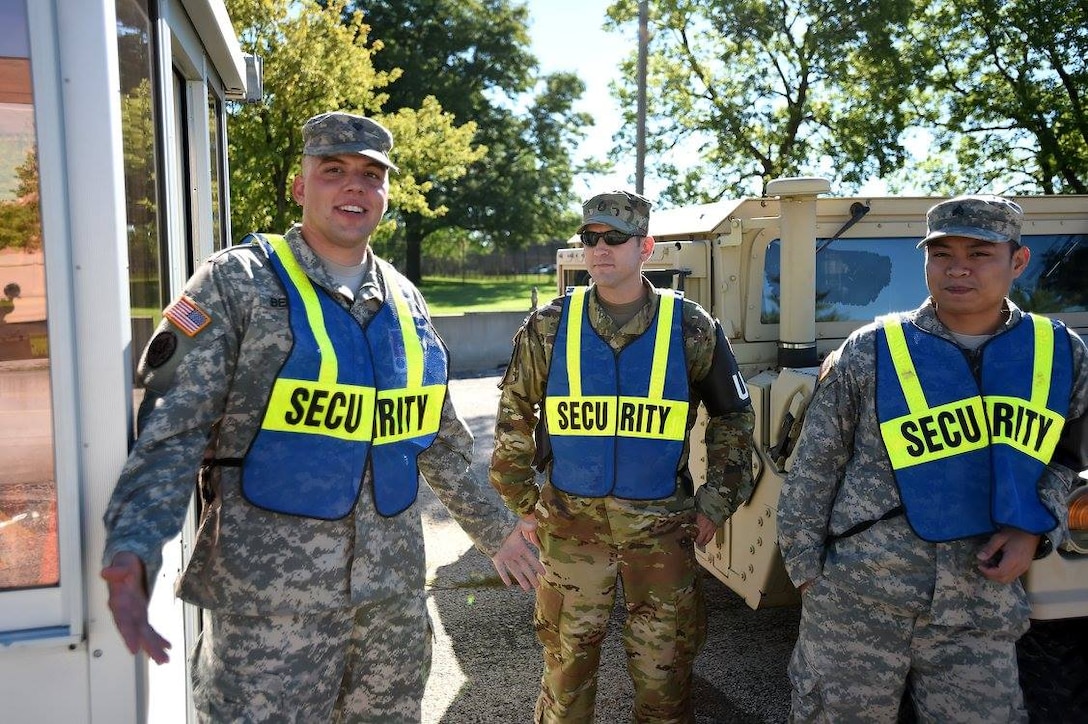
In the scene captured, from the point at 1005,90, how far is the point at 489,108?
1933 centimetres

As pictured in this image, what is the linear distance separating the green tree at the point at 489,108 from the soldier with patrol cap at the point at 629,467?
2612 centimetres

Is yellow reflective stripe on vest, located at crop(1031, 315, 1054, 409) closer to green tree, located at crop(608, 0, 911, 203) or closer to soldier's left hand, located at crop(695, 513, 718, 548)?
soldier's left hand, located at crop(695, 513, 718, 548)

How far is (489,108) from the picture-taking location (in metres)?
30.2

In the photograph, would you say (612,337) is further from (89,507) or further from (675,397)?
(89,507)

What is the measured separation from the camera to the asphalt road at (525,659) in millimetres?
3383

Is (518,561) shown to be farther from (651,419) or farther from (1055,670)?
(1055,670)

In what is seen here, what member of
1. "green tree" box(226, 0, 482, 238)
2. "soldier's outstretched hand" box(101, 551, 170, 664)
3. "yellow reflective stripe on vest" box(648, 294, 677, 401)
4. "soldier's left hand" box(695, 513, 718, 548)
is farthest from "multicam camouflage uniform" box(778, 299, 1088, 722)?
"green tree" box(226, 0, 482, 238)

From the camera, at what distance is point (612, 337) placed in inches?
108

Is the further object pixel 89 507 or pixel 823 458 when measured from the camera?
pixel 823 458

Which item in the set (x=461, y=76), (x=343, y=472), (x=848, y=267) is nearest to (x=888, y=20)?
(x=848, y=267)

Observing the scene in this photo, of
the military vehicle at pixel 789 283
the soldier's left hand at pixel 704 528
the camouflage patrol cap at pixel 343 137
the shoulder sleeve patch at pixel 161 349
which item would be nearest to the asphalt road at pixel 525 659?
the military vehicle at pixel 789 283

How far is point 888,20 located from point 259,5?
10.0 m

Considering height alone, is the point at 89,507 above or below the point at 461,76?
below

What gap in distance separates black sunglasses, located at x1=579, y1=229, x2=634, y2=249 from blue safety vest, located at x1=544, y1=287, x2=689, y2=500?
27cm
